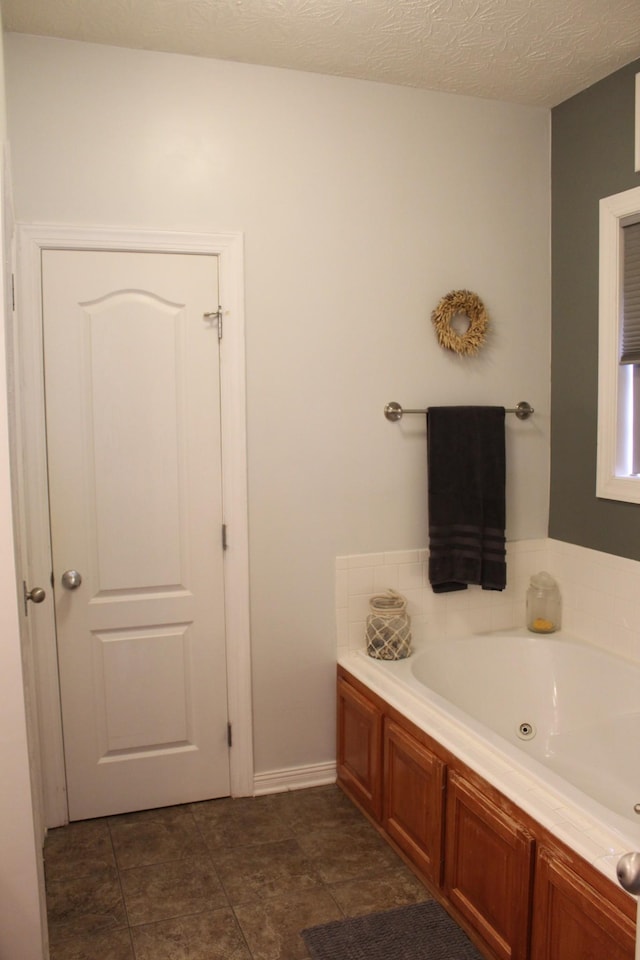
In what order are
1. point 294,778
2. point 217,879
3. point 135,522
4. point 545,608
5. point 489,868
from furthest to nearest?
point 545,608, point 294,778, point 135,522, point 217,879, point 489,868

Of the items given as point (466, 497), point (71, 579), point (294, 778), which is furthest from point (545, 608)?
point (71, 579)

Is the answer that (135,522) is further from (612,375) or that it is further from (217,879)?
(612,375)

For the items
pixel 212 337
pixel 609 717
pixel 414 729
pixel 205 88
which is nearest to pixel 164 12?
pixel 205 88

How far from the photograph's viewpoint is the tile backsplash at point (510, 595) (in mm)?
3033

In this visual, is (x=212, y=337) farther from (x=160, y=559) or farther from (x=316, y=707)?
(x=316, y=707)

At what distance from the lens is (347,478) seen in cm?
312

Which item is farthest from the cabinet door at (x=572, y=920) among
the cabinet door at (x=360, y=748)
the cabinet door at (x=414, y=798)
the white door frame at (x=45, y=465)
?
the white door frame at (x=45, y=465)

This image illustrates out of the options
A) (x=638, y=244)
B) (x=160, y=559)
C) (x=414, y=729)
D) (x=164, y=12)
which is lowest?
(x=414, y=729)

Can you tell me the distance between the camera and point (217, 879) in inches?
101

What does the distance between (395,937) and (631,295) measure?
92.1 inches

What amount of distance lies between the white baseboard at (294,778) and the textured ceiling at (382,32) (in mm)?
2704

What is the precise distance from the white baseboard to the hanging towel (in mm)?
882

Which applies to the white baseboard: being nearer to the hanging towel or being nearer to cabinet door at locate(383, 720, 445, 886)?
cabinet door at locate(383, 720, 445, 886)

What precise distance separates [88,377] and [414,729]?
165 centimetres
